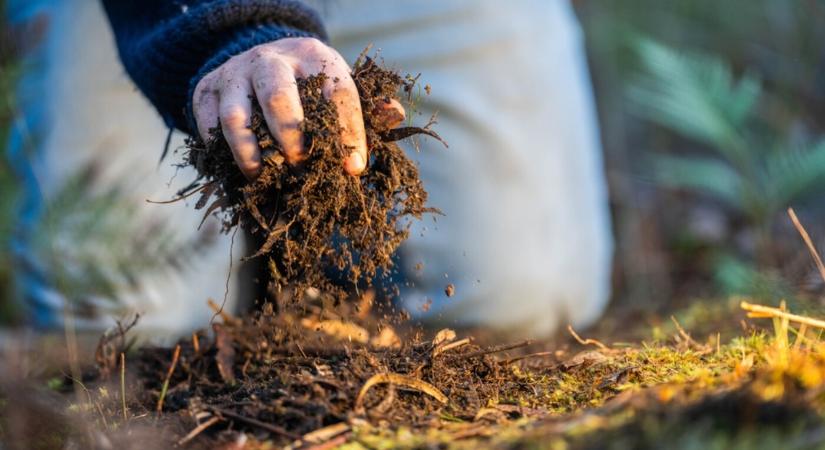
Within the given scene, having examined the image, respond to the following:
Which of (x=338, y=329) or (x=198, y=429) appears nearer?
(x=198, y=429)

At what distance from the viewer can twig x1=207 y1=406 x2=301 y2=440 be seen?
125 cm

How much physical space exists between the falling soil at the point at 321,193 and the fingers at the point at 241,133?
0.6 inches

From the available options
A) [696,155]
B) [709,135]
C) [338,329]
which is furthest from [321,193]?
[696,155]

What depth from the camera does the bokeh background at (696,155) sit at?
2.77 meters

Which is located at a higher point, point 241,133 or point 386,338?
point 241,133

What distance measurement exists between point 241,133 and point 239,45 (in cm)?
43

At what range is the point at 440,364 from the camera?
1517 millimetres

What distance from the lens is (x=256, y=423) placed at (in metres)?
1.29

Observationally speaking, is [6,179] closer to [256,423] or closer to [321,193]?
[321,193]

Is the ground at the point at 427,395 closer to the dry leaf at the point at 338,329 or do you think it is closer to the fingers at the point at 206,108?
the dry leaf at the point at 338,329

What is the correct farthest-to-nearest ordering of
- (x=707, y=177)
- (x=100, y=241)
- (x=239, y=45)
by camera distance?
(x=707, y=177), (x=100, y=241), (x=239, y=45)

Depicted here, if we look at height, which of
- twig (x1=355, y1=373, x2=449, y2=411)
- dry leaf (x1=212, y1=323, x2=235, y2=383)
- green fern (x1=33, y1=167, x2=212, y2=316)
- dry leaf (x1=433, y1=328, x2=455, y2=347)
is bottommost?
dry leaf (x1=212, y1=323, x2=235, y2=383)

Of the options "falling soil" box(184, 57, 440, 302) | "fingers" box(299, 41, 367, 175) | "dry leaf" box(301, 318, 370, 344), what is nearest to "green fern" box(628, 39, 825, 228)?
"dry leaf" box(301, 318, 370, 344)

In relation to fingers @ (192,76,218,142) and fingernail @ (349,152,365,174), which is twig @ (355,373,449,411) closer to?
fingernail @ (349,152,365,174)
